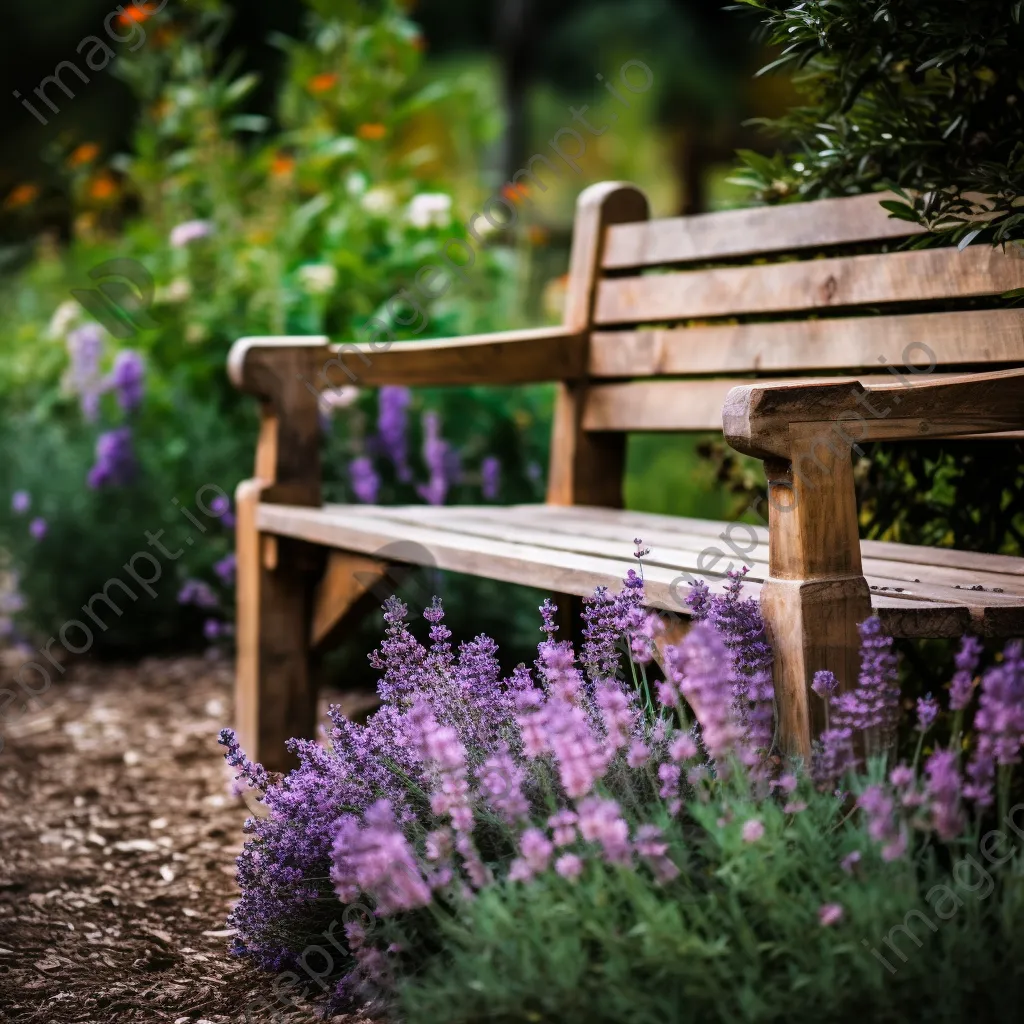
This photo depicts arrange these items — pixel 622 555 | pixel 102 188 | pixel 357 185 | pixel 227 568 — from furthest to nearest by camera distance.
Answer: pixel 102 188 → pixel 357 185 → pixel 227 568 → pixel 622 555

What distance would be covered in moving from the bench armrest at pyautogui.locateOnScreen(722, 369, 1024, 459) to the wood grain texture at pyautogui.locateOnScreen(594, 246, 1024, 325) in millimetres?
385

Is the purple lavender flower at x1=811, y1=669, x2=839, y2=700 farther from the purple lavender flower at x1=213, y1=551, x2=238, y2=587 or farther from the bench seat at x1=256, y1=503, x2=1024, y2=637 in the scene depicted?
the purple lavender flower at x1=213, y1=551, x2=238, y2=587

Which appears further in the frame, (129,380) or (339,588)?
(129,380)

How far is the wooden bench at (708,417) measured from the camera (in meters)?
1.69

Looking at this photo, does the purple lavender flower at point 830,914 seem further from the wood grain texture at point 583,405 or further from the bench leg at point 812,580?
the wood grain texture at point 583,405

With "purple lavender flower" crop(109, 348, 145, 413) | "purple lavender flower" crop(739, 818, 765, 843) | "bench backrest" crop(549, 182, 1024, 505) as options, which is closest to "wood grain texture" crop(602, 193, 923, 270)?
"bench backrest" crop(549, 182, 1024, 505)

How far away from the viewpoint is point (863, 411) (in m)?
1.71

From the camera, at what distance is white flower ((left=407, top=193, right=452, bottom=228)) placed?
4.31 metres

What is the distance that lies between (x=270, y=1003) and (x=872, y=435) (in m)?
1.16

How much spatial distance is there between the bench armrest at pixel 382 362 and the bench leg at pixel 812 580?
50.7 inches

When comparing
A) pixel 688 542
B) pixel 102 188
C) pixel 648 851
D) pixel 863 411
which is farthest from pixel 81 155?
pixel 648 851

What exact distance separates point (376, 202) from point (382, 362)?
70.7 inches

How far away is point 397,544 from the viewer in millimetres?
2354

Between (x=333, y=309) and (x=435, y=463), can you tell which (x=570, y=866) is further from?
(x=333, y=309)
